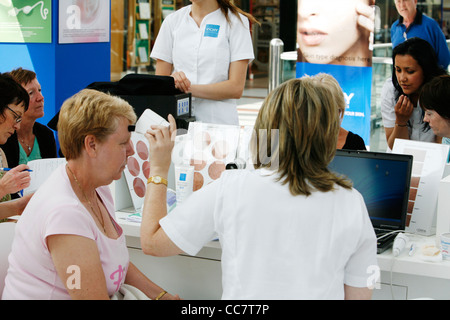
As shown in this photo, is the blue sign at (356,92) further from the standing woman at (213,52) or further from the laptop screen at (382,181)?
the laptop screen at (382,181)

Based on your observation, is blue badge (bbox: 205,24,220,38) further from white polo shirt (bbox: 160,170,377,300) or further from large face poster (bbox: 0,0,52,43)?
large face poster (bbox: 0,0,52,43)

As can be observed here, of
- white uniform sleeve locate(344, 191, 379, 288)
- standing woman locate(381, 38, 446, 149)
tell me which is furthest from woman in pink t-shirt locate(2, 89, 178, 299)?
standing woman locate(381, 38, 446, 149)

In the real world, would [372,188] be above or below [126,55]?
below

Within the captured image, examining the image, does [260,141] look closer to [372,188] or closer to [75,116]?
[75,116]

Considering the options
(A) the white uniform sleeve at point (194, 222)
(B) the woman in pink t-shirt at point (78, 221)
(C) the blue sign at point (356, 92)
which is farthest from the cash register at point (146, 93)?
(C) the blue sign at point (356, 92)

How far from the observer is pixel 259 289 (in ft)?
5.15

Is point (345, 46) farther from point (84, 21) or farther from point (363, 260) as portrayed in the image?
point (363, 260)

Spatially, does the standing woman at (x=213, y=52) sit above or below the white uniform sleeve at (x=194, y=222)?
above

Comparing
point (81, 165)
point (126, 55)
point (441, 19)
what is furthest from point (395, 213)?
point (126, 55)

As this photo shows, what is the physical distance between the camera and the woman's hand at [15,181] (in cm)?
250

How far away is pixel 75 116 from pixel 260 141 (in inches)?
24.1

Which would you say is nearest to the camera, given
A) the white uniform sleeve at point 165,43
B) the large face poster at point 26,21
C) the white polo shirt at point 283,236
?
the white polo shirt at point 283,236

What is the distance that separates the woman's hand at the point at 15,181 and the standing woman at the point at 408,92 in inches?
86.8

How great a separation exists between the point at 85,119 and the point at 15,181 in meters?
0.78
